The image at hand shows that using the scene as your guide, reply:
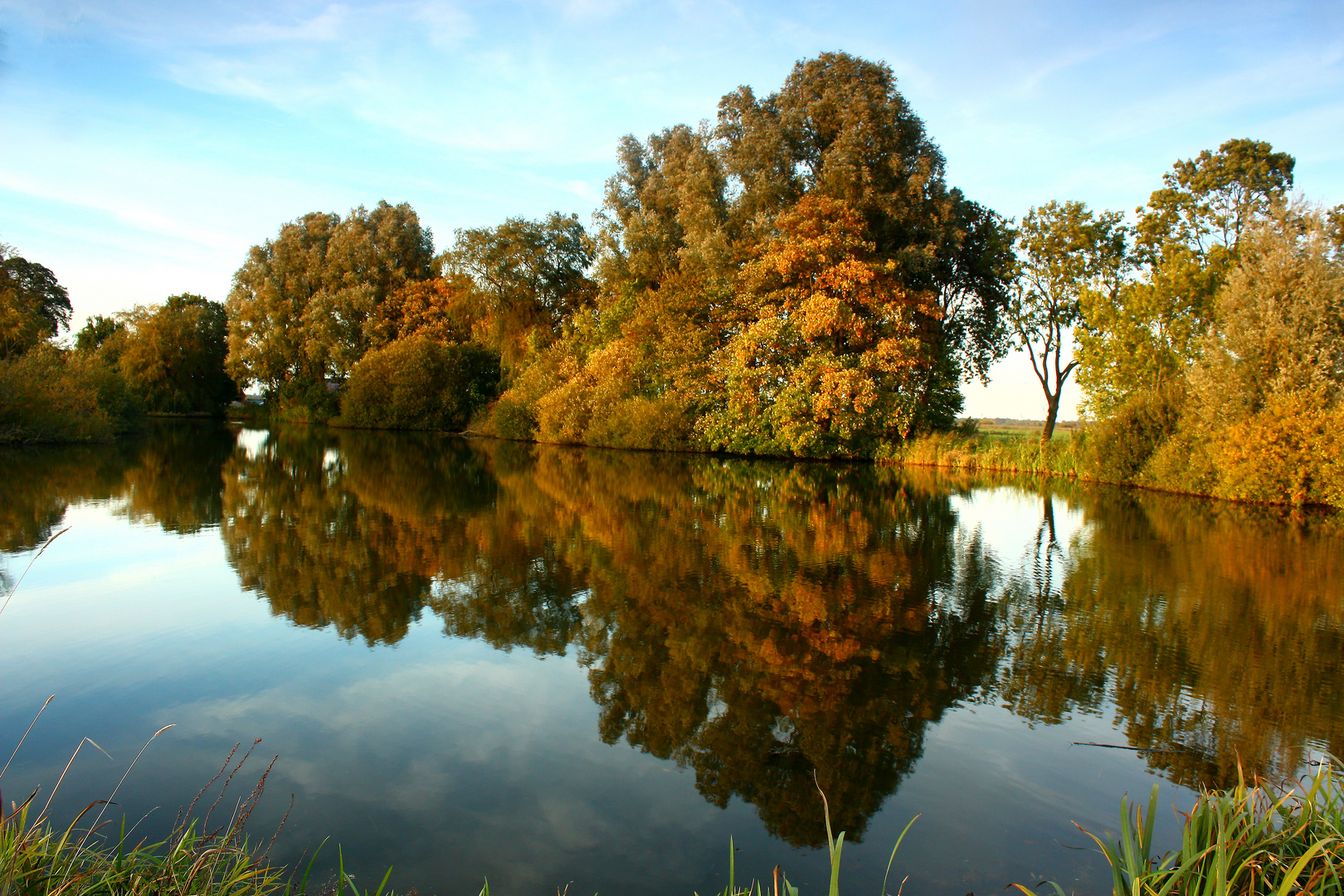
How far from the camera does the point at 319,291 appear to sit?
46.5 metres

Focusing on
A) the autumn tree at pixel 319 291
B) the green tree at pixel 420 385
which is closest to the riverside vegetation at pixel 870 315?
the green tree at pixel 420 385

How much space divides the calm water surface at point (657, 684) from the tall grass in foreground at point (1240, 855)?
2.15 ft

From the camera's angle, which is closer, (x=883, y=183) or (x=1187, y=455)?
(x=1187, y=455)

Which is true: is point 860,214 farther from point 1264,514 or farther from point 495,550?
point 495,550

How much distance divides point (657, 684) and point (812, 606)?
8.68 ft

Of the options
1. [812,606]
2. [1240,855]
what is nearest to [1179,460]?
[812,606]

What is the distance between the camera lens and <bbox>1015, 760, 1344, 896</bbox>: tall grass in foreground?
8.08 feet

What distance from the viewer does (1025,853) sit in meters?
3.52

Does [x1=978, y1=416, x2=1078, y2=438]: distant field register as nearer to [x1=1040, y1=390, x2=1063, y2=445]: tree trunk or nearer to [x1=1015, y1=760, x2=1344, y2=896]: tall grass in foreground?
[x1=1040, y1=390, x2=1063, y2=445]: tree trunk

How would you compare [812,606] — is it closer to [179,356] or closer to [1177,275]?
[1177,275]

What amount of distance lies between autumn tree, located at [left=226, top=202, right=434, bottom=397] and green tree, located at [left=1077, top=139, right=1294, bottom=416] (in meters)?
38.0

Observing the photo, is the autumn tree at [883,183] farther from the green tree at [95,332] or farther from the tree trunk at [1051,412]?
the green tree at [95,332]

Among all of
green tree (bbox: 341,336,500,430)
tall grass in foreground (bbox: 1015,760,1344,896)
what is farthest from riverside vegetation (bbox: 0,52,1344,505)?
tall grass in foreground (bbox: 1015,760,1344,896)

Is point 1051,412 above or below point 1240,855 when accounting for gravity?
above
